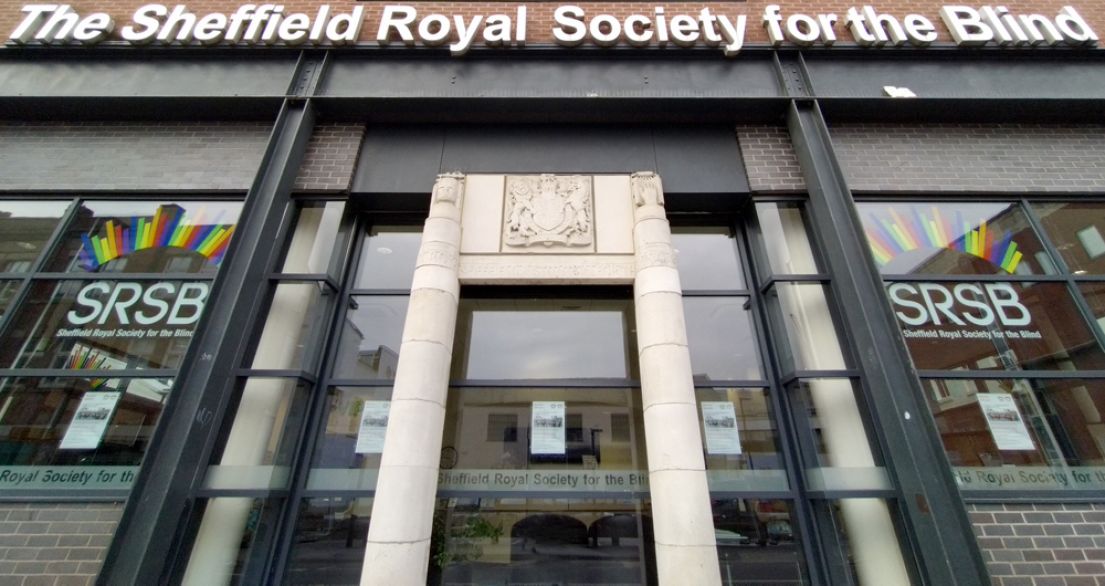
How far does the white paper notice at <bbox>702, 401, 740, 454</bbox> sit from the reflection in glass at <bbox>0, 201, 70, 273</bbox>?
27.4ft

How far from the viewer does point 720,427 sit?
4699 millimetres

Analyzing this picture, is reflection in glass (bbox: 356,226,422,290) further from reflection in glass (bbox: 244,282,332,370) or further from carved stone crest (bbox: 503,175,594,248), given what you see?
carved stone crest (bbox: 503,175,594,248)

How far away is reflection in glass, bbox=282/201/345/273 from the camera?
529cm

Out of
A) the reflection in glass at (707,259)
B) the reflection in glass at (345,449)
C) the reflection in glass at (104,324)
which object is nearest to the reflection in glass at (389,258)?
the reflection in glass at (345,449)

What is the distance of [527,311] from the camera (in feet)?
17.8

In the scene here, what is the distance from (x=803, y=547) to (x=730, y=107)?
208 inches

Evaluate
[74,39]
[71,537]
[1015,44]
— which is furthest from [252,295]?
[1015,44]

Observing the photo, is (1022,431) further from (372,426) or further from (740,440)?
(372,426)

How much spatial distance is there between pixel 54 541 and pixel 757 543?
6.79m

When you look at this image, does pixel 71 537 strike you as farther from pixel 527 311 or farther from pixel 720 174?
pixel 720 174

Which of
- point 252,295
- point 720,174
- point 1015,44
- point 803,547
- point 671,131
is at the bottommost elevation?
point 803,547

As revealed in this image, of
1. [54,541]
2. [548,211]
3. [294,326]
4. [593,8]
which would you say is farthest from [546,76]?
[54,541]

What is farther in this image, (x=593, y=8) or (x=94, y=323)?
(x=593, y=8)

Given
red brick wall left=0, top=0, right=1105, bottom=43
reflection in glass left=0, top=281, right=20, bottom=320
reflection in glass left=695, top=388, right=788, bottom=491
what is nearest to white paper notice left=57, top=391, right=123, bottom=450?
reflection in glass left=0, top=281, right=20, bottom=320
